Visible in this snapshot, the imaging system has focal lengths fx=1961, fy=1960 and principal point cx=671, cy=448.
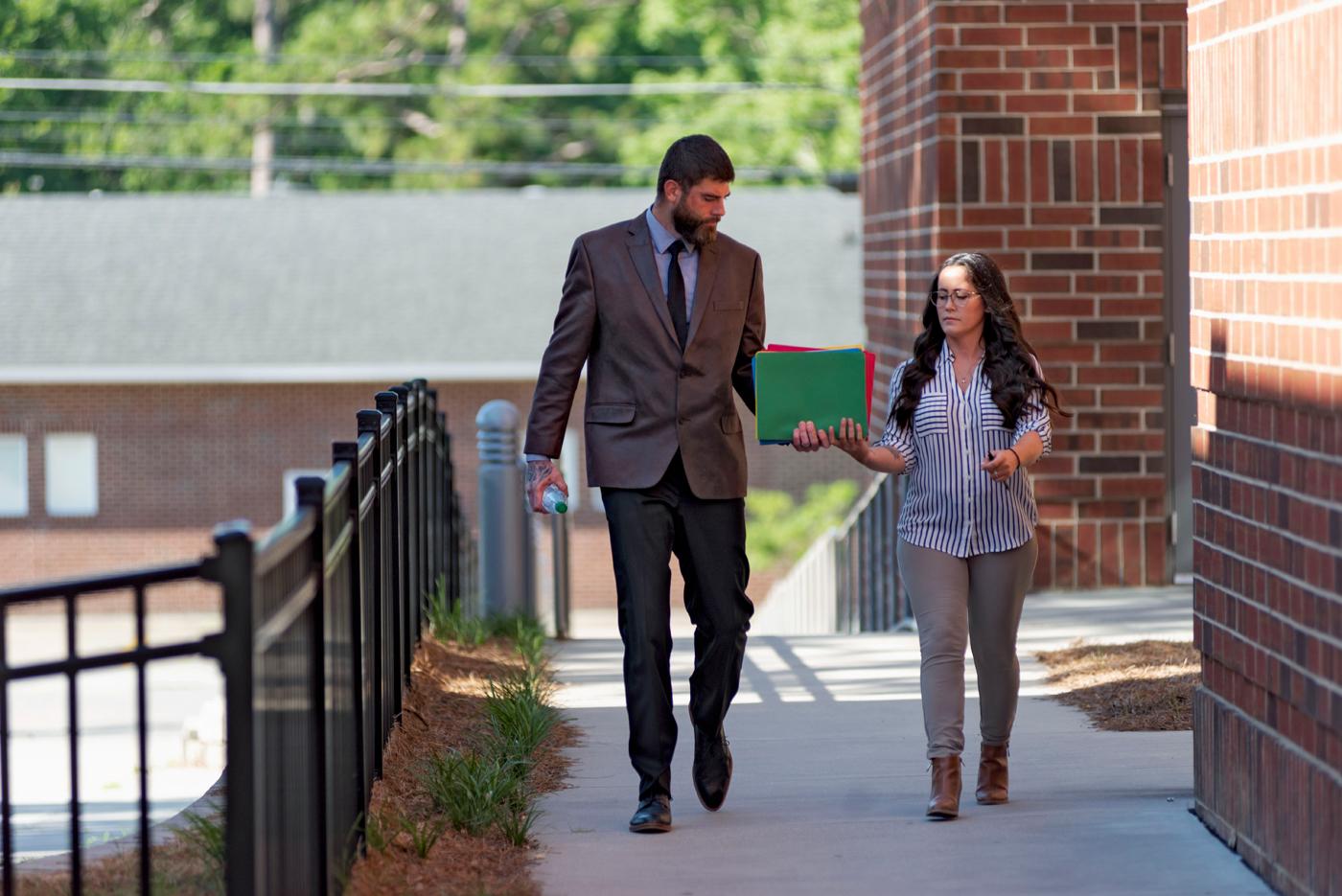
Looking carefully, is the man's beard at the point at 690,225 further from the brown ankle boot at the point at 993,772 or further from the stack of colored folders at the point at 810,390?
the brown ankle boot at the point at 993,772

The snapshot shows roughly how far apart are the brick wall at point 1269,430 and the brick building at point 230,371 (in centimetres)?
2470

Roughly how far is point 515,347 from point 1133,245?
20419 mm

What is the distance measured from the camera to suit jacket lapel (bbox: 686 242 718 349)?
584cm

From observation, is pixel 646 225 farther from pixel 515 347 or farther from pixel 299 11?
pixel 299 11

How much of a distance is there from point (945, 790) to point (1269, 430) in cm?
147

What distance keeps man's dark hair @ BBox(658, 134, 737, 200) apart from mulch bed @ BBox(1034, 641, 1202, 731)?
8.35ft

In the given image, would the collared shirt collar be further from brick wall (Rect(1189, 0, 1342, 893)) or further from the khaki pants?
brick wall (Rect(1189, 0, 1342, 893))

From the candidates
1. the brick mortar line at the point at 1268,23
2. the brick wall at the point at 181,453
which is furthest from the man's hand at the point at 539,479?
the brick wall at the point at 181,453

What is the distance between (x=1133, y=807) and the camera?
5.86 m

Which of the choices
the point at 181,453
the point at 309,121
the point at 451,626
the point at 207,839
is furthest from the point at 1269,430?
the point at 309,121

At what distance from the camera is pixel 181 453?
102 ft

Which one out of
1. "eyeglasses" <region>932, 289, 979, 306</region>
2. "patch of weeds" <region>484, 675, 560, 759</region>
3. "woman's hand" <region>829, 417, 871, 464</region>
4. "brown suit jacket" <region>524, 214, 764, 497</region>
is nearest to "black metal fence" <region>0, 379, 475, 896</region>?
"patch of weeds" <region>484, 675, 560, 759</region>

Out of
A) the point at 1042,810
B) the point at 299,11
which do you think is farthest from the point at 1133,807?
the point at 299,11

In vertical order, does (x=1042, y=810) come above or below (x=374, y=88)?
below
